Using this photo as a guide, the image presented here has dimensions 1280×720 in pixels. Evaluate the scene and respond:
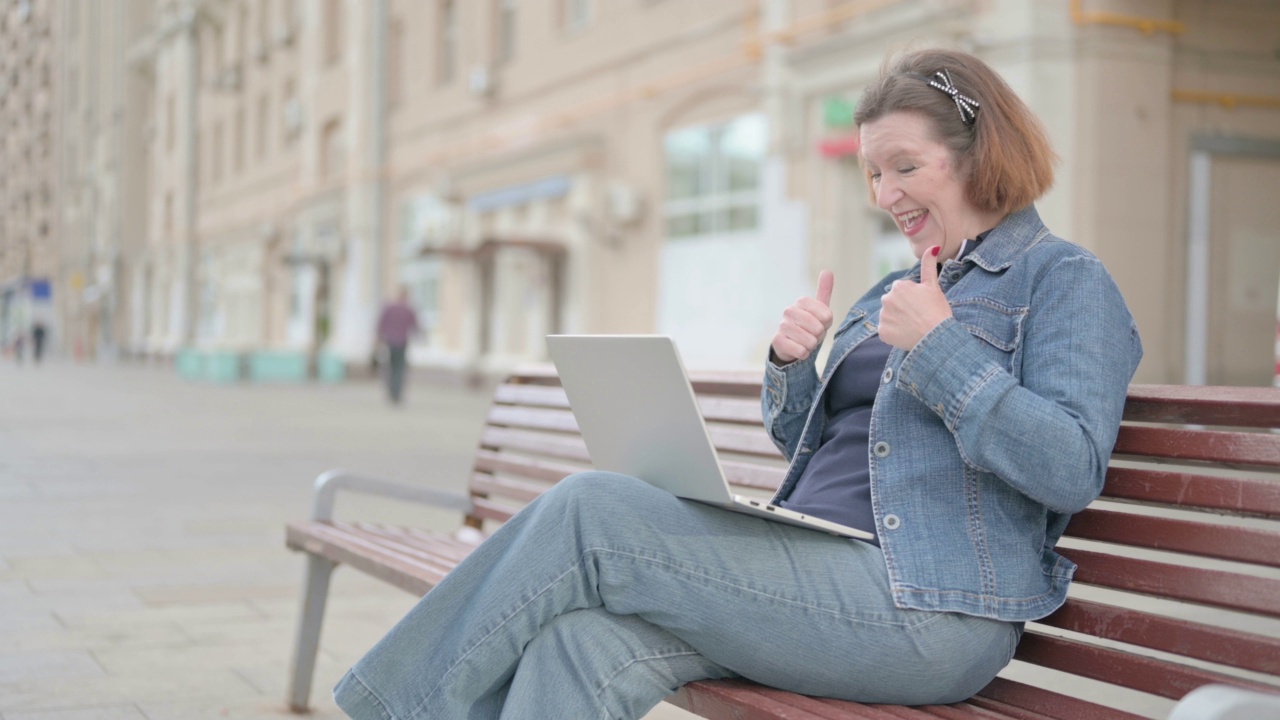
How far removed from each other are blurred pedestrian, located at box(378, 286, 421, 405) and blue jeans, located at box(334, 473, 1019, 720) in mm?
17414

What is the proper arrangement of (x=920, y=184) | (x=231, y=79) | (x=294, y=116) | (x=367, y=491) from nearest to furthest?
(x=920, y=184) < (x=367, y=491) < (x=294, y=116) < (x=231, y=79)

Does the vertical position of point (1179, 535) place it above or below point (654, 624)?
above

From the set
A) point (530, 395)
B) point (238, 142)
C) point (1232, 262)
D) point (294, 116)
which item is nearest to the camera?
point (530, 395)

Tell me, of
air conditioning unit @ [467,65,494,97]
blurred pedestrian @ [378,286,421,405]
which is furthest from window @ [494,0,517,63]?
blurred pedestrian @ [378,286,421,405]

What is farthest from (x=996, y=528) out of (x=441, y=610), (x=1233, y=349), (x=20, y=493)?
(x=1233, y=349)

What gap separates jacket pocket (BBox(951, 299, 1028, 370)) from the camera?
229 cm

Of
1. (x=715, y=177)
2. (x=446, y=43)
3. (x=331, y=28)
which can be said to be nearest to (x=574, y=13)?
(x=446, y=43)

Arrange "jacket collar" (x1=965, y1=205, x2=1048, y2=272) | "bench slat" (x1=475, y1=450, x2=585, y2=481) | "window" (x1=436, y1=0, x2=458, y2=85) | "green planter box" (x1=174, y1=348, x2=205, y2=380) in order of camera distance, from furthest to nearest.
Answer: "green planter box" (x1=174, y1=348, x2=205, y2=380)
"window" (x1=436, y1=0, x2=458, y2=85)
"bench slat" (x1=475, y1=450, x2=585, y2=481)
"jacket collar" (x1=965, y1=205, x2=1048, y2=272)

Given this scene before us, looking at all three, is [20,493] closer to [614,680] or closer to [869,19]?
[614,680]

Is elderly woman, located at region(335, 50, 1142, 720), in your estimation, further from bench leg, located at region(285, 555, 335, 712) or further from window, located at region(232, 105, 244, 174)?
window, located at region(232, 105, 244, 174)

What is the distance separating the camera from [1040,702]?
2307 mm

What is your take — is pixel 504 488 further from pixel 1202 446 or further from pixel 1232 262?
pixel 1232 262

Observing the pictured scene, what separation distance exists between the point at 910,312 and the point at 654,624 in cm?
63

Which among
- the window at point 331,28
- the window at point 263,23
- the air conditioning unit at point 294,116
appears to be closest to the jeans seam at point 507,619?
the window at point 331,28
